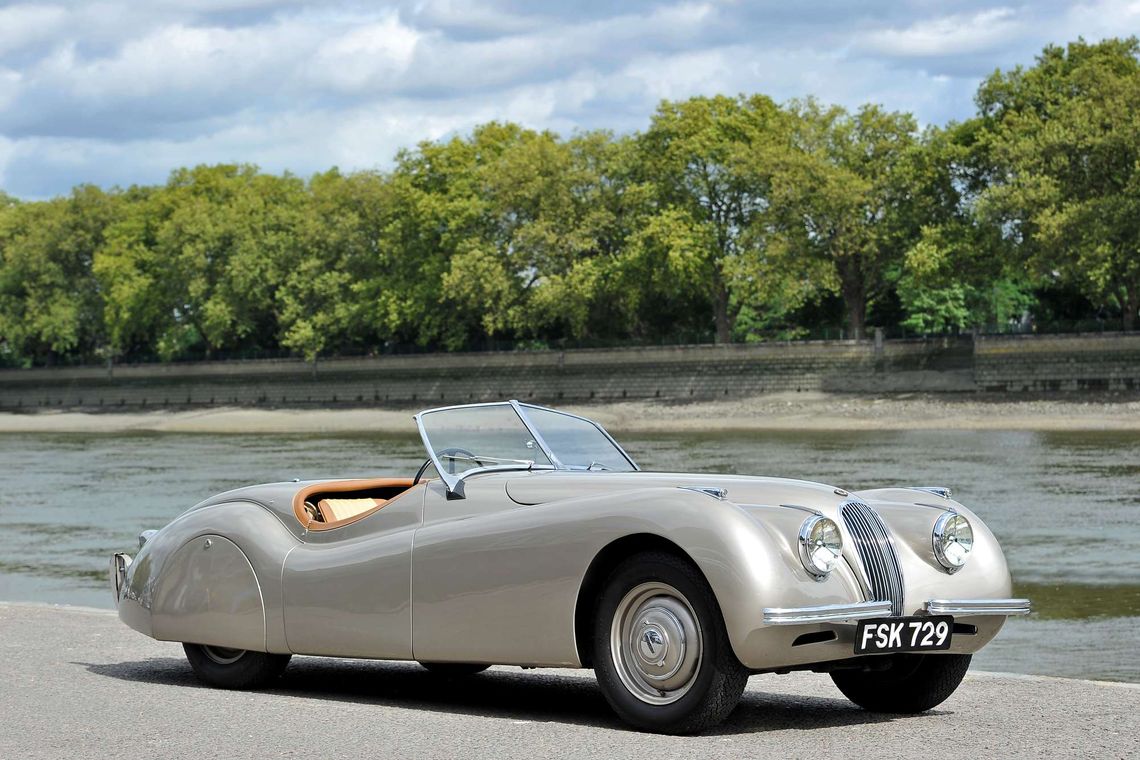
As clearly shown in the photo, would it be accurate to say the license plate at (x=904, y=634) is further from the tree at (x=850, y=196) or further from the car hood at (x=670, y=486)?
the tree at (x=850, y=196)

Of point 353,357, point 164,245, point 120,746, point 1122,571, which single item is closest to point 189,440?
point 353,357

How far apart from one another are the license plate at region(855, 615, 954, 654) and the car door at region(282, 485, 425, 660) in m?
2.42

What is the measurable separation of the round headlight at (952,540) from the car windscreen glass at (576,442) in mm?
1704

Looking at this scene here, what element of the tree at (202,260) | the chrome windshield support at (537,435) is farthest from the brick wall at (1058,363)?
the chrome windshield support at (537,435)

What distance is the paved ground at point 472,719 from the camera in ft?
21.8

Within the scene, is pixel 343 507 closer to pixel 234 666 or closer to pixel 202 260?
pixel 234 666

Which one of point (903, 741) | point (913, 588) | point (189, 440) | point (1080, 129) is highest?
point (1080, 129)

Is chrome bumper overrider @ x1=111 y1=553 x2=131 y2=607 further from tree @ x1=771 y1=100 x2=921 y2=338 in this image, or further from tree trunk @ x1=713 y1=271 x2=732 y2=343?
tree trunk @ x1=713 y1=271 x2=732 y2=343

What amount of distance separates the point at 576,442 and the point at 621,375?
250 ft

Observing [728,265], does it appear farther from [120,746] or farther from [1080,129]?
[120,746]

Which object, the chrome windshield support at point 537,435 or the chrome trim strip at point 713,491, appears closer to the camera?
the chrome trim strip at point 713,491

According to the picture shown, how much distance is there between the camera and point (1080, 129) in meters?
66.2

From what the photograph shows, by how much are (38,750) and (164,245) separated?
10179cm

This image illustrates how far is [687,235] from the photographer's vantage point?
254ft
